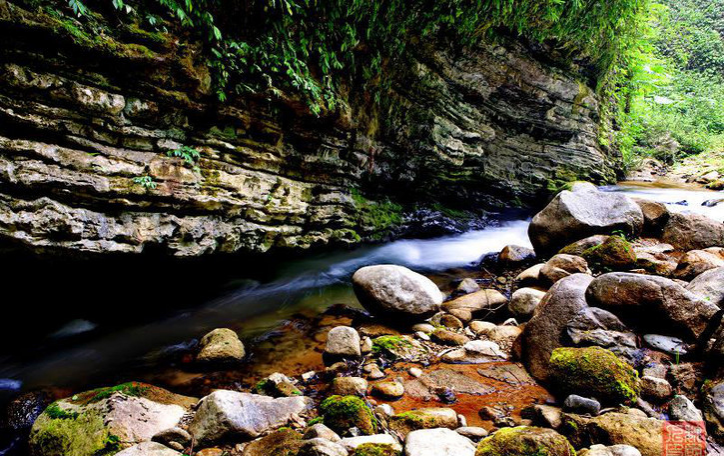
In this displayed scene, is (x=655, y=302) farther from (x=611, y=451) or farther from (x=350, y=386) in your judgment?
(x=350, y=386)

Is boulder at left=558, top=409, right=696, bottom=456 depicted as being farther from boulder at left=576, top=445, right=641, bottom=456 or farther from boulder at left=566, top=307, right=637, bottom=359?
boulder at left=566, top=307, right=637, bottom=359

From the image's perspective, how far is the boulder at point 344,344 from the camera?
12.3 ft

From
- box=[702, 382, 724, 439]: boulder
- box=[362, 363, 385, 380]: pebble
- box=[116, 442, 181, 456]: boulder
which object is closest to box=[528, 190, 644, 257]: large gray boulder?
box=[702, 382, 724, 439]: boulder

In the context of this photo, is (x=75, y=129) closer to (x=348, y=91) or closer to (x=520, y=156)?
(x=348, y=91)

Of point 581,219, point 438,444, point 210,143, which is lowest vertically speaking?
point 438,444

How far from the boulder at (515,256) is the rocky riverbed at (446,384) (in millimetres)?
1955

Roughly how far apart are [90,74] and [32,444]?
146 inches

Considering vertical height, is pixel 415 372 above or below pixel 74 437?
below

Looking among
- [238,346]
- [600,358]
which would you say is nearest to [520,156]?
[600,358]

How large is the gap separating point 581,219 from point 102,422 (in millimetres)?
7171

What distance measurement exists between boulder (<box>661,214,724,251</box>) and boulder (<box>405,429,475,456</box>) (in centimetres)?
606

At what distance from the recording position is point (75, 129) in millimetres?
3834

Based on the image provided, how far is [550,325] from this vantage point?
3285 millimetres

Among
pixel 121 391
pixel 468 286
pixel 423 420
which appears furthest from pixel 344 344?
pixel 468 286
